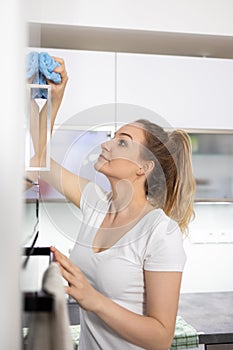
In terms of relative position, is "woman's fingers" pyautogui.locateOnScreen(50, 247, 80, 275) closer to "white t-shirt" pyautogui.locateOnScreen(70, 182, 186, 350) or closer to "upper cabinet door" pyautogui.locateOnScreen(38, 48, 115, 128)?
"white t-shirt" pyautogui.locateOnScreen(70, 182, 186, 350)

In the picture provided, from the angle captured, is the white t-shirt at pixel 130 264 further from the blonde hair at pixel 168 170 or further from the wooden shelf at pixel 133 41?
the wooden shelf at pixel 133 41

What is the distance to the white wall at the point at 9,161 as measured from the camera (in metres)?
0.21

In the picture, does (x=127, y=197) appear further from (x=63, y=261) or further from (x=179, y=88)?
(x=179, y=88)

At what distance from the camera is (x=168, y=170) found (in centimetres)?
129

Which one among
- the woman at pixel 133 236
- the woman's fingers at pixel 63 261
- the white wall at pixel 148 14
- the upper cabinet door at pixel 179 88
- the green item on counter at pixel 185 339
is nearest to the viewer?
the woman's fingers at pixel 63 261

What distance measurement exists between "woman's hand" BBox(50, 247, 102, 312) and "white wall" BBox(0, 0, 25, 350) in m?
0.57

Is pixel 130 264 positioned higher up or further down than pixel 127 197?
further down

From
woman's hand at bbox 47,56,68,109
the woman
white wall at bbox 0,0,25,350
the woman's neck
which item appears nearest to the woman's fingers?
the woman

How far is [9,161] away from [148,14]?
7.10ft

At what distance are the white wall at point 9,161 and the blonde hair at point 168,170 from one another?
103 centimetres

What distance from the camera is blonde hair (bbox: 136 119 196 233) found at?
1.26 m

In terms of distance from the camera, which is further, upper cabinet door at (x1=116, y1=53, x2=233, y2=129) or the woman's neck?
upper cabinet door at (x1=116, y1=53, x2=233, y2=129)

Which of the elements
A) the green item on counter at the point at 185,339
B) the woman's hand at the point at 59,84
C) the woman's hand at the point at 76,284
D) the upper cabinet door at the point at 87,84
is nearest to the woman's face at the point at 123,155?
the woman's hand at the point at 59,84

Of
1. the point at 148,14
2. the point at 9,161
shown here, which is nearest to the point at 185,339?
the point at 148,14
